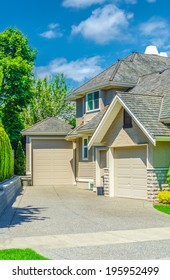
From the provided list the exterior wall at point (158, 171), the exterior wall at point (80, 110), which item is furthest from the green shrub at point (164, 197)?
the exterior wall at point (80, 110)

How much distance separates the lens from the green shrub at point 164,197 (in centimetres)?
1791

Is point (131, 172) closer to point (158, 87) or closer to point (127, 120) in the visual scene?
point (127, 120)

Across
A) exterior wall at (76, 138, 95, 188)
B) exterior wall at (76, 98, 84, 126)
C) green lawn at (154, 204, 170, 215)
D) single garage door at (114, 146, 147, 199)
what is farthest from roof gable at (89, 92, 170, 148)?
exterior wall at (76, 98, 84, 126)

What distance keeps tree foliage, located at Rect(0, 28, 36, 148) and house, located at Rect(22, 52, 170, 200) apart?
5.15 m

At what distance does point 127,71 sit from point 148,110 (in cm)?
849

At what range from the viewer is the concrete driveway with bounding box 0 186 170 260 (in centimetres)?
928

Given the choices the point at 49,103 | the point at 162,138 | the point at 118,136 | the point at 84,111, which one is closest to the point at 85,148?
the point at 84,111

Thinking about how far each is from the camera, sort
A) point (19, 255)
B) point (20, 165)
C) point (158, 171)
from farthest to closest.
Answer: point (20, 165) → point (158, 171) → point (19, 255)

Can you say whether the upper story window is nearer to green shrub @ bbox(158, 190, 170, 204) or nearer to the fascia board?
the fascia board

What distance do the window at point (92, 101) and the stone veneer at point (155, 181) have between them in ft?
29.4

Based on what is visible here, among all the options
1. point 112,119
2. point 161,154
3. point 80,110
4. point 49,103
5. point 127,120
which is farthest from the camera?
point 49,103

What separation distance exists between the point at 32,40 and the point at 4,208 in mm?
26127

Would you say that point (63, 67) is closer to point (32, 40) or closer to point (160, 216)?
point (32, 40)

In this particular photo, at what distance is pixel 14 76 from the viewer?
36188mm
